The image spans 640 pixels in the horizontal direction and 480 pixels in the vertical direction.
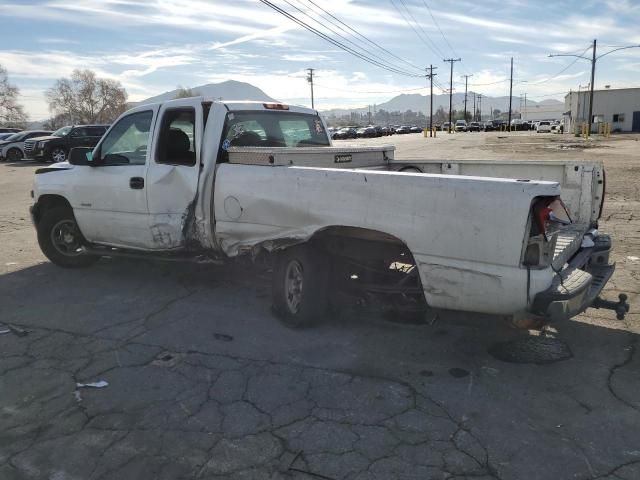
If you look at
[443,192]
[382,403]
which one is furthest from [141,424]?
[443,192]

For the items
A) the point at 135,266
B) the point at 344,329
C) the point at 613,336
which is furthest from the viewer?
the point at 135,266

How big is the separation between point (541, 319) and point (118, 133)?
4.77 m

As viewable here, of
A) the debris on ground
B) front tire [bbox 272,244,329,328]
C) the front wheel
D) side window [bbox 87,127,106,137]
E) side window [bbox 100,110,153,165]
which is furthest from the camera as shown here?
side window [bbox 87,127,106,137]

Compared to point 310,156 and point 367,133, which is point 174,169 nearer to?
point 310,156

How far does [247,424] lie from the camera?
3256 mm

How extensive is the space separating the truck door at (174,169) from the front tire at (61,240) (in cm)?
178

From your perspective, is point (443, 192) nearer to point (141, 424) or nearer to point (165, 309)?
point (141, 424)

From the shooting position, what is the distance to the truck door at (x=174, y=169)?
520 cm

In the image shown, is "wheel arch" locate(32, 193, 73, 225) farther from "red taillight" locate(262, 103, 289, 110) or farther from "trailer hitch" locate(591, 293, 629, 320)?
"trailer hitch" locate(591, 293, 629, 320)

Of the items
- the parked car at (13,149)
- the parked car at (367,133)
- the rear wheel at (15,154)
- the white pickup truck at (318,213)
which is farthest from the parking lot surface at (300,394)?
the parked car at (367,133)

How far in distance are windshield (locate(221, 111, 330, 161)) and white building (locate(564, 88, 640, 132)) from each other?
65050 millimetres

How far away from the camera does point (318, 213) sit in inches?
166

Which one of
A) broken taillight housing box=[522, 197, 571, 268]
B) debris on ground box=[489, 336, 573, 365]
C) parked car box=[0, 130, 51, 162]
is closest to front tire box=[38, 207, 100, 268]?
debris on ground box=[489, 336, 573, 365]

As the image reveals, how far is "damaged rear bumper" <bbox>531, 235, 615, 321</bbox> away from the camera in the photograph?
3.39 metres
